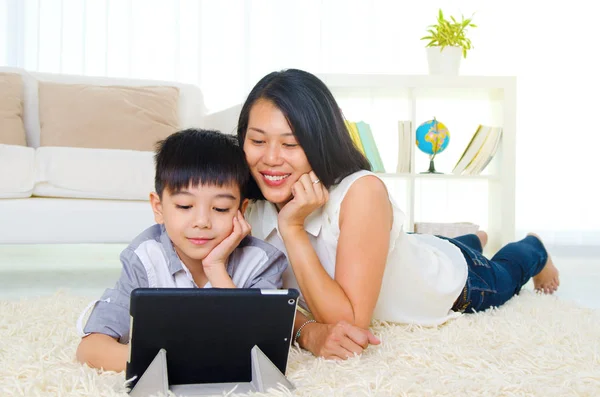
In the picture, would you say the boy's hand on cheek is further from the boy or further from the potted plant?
the potted plant

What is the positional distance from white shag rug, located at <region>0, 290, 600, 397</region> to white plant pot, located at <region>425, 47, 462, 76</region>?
1879mm

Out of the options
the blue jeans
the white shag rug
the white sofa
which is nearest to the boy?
the white shag rug

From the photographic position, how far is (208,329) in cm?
94

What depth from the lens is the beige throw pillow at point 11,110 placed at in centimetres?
249

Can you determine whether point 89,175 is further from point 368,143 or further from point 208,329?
point 208,329

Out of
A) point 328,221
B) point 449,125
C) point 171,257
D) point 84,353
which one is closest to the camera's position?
point 84,353

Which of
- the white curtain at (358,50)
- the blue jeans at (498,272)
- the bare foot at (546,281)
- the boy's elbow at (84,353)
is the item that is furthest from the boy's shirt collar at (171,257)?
the white curtain at (358,50)

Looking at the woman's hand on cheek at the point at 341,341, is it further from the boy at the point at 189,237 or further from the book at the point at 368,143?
the book at the point at 368,143

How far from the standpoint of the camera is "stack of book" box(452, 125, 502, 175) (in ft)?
10.4

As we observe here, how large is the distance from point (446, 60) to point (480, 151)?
498mm

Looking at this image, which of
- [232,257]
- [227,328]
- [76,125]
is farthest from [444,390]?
[76,125]

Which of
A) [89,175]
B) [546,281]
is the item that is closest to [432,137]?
[546,281]

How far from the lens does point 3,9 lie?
3.82 meters

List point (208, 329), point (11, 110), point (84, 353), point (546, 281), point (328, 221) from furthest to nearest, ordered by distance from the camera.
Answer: point (11, 110), point (546, 281), point (328, 221), point (84, 353), point (208, 329)
